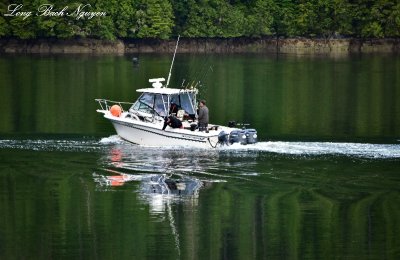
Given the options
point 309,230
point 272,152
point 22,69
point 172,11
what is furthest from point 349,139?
point 172,11

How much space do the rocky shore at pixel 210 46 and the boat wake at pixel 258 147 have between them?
93.6 metres

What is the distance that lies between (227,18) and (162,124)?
363 ft

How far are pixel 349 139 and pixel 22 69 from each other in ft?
166

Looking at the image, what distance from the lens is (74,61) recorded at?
117 metres

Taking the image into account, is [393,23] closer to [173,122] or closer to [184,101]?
[184,101]

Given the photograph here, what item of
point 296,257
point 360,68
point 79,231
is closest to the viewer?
point 296,257

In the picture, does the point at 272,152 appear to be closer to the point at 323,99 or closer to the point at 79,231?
the point at 79,231

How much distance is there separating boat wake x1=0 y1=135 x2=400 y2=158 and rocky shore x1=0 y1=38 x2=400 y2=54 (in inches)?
3685

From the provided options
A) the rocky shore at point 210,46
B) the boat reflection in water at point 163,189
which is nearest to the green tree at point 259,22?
the rocky shore at point 210,46

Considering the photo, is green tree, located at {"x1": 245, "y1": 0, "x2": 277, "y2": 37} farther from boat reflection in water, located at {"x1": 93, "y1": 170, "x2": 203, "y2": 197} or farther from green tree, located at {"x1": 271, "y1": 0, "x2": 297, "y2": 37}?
boat reflection in water, located at {"x1": 93, "y1": 170, "x2": 203, "y2": 197}

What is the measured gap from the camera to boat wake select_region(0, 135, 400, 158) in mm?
47688

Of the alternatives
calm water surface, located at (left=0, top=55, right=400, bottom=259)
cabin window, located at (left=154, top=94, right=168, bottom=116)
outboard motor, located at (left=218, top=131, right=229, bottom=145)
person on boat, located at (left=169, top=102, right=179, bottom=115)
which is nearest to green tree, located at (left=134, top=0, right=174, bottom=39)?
calm water surface, located at (left=0, top=55, right=400, bottom=259)

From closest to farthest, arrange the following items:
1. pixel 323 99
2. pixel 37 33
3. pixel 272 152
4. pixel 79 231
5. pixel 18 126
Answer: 1. pixel 79 231
2. pixel 272 152
3. pixel 18 126
4. pixel 323 99
5. pixel 37 33

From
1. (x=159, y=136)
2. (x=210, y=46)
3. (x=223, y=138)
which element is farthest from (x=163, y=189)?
(x=210, y=46)
